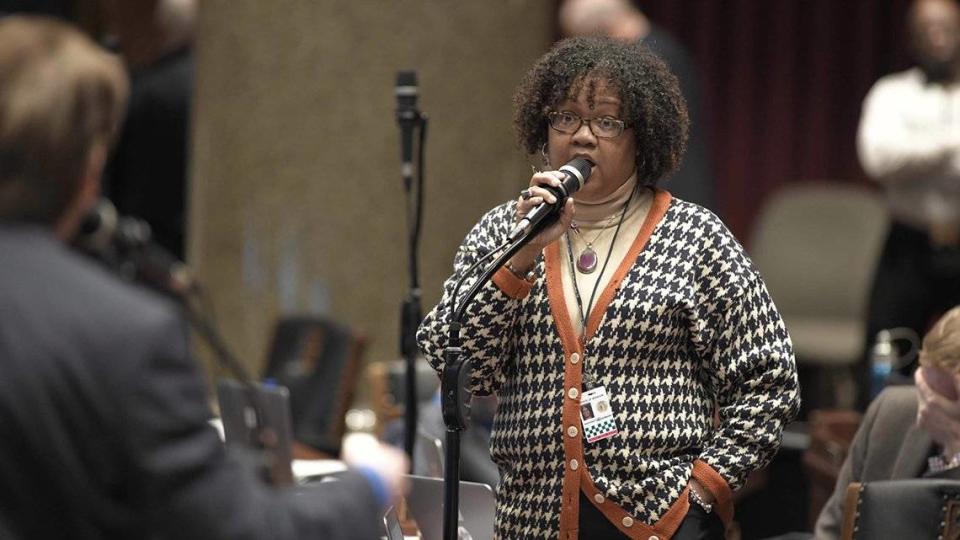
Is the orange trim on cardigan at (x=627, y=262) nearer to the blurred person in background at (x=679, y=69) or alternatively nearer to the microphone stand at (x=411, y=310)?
the microphone stand at (x=411, y=310)

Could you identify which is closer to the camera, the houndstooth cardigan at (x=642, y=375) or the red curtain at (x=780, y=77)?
the houndstooth cardigan at (x=642, y=375)

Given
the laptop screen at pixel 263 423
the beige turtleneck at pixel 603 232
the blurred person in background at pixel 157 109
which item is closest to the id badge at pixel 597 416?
the beige turtleneck at pixel 603 232

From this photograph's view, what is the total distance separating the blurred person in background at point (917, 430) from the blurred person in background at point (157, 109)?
357 cm

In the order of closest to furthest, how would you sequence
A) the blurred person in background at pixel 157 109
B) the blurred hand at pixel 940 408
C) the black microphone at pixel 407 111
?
1. the blurred hand at pixel 940 408
2. the black microphone at pixel 407 111
3. the blurred person in background at pixel 157 109

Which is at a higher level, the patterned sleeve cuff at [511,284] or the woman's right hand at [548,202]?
the woman's right hand at [548,202]

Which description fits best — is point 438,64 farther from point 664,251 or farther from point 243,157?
point 664,251

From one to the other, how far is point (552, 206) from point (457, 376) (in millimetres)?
313

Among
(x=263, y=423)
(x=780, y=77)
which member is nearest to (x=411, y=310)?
(x=263, y=423)

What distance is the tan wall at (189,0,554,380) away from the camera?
6.68m

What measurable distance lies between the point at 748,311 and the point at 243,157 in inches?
171

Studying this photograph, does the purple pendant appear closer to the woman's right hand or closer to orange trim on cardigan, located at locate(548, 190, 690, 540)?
orange trim on cardigan, located at locate(548, 190, 690, 540)

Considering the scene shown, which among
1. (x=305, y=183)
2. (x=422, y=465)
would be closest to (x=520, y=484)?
(x=422, y=465)

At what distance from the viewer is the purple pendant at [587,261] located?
108 inches

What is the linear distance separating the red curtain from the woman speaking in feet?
17.1
